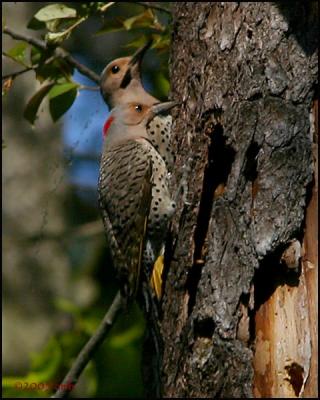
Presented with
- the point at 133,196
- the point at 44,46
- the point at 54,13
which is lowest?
the point at 133,196

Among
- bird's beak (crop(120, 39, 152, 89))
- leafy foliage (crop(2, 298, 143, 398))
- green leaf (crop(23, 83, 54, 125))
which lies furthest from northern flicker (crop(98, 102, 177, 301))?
leafy foliage (crop(2, 298, 143, 398))

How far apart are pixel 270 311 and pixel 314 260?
0.70 ft

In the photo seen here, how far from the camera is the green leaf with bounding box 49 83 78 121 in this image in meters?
4.57

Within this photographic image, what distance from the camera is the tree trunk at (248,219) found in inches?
130

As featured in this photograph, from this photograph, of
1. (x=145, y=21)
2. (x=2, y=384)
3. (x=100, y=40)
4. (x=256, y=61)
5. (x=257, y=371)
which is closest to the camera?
(x=257, y=371)

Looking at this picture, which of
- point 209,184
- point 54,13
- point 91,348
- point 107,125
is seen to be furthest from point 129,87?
point 209,184

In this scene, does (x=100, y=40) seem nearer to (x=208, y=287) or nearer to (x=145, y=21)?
(x=145, y=21)

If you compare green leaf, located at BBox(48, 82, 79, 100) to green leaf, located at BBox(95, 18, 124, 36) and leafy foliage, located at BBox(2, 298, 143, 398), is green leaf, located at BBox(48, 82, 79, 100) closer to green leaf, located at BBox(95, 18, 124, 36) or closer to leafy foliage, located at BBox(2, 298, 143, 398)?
green leaf, located at BBox(95, 18, 124, 36)

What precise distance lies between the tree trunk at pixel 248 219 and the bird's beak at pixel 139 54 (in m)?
1.12

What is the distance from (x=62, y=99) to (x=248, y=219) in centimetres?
145

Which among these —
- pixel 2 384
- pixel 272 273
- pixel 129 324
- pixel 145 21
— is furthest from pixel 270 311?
pixel 129 324

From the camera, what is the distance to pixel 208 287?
3402 mm

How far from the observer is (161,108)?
4.53 m

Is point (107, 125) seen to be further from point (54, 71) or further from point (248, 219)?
point (248, 219)
